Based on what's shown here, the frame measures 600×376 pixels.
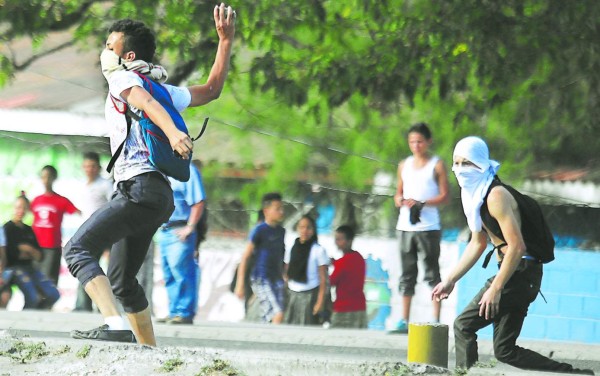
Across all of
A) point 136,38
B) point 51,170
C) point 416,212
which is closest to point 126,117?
point 136,38

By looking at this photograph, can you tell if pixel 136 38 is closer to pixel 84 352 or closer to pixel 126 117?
pixel 126 117

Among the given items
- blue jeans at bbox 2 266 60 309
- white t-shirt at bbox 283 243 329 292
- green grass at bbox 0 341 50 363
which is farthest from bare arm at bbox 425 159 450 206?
green grass at bbox 0 341 50 363

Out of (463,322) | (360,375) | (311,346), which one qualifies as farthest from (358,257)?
(360,375)

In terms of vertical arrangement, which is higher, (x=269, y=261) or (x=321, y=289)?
(x=269, y=261)

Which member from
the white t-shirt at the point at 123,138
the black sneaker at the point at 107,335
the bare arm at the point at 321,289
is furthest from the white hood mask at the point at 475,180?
the bare arm at the point at 321,289

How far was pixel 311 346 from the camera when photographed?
9570 mm

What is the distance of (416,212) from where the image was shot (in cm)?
1034

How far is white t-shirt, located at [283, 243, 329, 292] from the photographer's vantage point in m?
11.8

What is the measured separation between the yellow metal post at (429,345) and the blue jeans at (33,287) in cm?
659

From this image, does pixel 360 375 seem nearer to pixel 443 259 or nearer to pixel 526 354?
pixel 526 354

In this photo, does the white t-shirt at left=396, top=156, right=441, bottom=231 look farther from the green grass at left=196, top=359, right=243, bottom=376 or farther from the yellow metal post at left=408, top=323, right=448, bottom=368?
the green grass at left=196, top=359, right=243, bottom=376

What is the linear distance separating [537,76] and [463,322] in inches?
249

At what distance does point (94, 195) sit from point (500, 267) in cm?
576

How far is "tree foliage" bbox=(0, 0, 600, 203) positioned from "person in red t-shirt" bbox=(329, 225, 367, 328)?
176 centimetres
